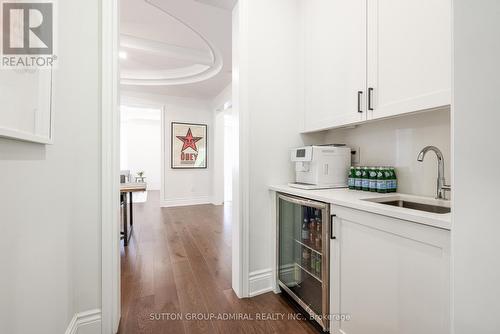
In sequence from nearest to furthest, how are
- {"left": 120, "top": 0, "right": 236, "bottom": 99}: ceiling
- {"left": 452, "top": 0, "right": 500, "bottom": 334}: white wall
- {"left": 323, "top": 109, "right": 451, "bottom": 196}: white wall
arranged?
{"left": 452, "top": 0, "right": 500, "bottom": 334}: white wall < {"left": 323, "top": 109, "right": 451, "bottom": 196}: white wall < {"left": 120, "top": 0, "right": 236, "bottom": 99}: ceiling

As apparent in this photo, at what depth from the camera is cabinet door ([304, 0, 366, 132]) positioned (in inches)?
55.7

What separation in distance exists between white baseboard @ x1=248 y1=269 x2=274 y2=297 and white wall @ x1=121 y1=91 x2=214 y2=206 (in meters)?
3.87

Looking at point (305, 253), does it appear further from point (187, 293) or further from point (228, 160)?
point (228, 160)

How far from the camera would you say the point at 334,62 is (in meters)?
1.59

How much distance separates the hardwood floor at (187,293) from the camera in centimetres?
142

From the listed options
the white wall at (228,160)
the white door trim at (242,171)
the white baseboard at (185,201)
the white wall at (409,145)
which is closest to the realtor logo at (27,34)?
the white door trim at (242,171)

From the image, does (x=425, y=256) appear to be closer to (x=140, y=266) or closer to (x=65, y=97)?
(x=65, y=97)

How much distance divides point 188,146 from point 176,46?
2.48 meters

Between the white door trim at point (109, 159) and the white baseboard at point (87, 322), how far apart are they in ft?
0.10

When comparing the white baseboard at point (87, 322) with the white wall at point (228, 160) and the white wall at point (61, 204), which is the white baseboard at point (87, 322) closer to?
the white wall at point (61, 204)

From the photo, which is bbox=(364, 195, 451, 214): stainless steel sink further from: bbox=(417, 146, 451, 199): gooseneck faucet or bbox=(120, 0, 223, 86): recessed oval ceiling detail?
bbox=(120, 0, 223, 86): recessed oval ceiling detail

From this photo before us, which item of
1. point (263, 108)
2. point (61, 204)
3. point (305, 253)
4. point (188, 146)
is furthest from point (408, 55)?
point (188, 146)

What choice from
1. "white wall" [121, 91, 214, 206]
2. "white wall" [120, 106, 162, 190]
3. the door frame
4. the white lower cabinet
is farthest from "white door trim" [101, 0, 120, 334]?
"white wall" [120, 106, 162, 190]

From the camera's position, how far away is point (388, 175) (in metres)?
1.47
